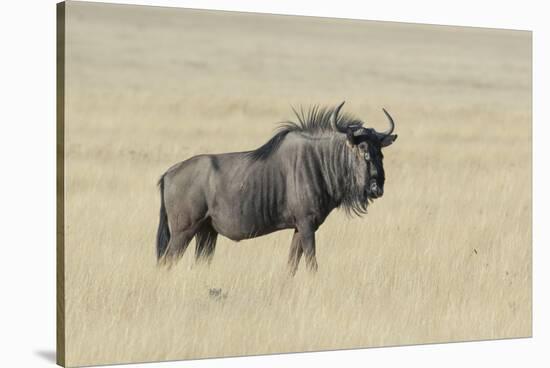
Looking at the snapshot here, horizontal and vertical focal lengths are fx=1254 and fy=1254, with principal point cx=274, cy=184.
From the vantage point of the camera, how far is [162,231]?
31.0ft

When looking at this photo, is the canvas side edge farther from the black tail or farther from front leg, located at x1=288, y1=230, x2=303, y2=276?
front leg, located at x1=288, y1=230, x2=303, y2=276

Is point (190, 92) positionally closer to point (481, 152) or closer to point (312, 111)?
point (312, 111)

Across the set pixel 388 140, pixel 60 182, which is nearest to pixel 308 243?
pixel 388 140

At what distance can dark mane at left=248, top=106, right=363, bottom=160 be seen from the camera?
966 centimetres

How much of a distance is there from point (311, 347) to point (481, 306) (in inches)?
65.3

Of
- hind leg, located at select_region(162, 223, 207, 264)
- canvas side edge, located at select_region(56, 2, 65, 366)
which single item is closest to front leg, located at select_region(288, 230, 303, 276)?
hind leg, located at select_region(162, 223, 207, 264)

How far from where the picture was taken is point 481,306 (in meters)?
10.4

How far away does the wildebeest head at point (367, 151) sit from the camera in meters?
9.77

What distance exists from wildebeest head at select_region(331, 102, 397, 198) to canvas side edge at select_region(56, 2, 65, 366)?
7.12 ft

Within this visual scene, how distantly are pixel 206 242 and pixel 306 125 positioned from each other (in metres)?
1.20

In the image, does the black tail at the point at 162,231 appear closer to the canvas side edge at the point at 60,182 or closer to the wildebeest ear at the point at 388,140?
the canvas side edge at the point at 60,182

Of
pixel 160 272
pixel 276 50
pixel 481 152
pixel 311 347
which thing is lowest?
pixel 311 347

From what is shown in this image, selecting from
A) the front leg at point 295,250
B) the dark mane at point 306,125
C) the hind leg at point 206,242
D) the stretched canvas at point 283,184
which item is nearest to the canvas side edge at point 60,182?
the stretched canvas at point 283,184

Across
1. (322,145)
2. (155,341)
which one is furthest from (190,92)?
(155,341)
